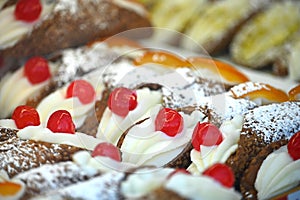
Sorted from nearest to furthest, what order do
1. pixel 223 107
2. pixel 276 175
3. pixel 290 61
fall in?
pixel 276 175 < pixel 223 107 < pixel 290 61

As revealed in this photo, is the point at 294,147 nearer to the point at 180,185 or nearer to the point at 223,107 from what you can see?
the point at 223,107

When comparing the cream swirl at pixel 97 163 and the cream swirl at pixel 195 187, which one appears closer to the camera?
the cream swirl at pixel 195 187

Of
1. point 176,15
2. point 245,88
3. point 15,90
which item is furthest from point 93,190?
point 176,15

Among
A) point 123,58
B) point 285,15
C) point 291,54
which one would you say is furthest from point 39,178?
point 285,15

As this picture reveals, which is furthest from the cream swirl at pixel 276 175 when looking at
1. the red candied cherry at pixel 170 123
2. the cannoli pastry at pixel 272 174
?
the red candied cherry at pixel 170 123

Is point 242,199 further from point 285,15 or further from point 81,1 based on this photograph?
point 285,15

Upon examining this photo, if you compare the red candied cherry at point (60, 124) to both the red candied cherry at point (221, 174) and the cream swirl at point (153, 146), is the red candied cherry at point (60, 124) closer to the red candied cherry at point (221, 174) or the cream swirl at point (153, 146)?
the cream swirl at point (153, 146)

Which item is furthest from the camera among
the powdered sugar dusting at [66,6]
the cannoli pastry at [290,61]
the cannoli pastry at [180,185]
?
the cannoli pastry at [290,61]
